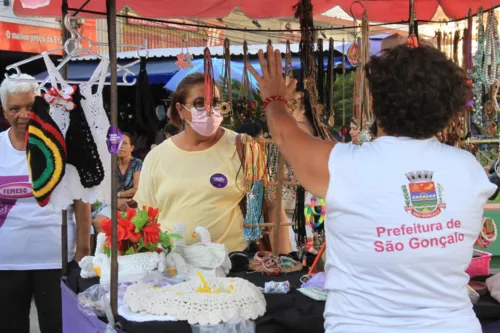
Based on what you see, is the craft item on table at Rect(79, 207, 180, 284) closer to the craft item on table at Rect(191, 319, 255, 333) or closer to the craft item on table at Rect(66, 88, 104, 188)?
the craft item on table at Rect(66, 88, 104, 188)

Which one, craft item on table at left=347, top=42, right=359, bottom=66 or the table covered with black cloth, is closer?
the table covered with black cloth

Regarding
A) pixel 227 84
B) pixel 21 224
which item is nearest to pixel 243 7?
pixel 227 84

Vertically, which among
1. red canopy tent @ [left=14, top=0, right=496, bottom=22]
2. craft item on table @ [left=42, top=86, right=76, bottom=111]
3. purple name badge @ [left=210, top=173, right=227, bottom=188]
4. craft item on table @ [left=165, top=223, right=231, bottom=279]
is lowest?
craft item on table @ [left=165, top=223, right=231, bottom=279]

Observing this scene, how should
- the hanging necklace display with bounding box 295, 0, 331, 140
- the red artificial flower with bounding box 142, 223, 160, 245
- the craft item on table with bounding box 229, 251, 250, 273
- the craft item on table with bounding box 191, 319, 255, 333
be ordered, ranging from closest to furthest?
the craft item on table with bounding box 191, 319, 255, 333 → the red artificial flower with bounding box 142, 223, 160, 245 → the hanging necklace display with bounding box 295, 0, 331, 140 → the craft item on table with bounding box 229, 251, 250, 273

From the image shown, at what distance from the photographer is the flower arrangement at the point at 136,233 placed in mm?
2227

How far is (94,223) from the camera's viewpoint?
13.8 ft

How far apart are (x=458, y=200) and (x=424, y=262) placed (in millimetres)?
166

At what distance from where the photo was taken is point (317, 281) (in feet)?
7.49

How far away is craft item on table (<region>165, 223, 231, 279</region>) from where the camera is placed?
91.8 inches

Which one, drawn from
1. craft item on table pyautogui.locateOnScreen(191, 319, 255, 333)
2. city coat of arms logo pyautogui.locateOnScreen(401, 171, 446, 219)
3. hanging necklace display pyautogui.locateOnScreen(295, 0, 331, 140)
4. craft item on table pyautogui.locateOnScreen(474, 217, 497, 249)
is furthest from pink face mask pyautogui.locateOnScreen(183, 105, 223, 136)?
city coat of arms logo pyautogui.locateOnScreen(401, 171, 446, 219)

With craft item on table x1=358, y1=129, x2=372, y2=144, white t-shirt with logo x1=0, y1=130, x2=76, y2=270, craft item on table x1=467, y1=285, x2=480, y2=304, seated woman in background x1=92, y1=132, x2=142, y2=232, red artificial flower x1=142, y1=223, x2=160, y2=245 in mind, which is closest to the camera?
craft item on table x1=467, y1=285, x2=480, y2=304

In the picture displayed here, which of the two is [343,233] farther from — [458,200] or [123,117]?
[123,117]

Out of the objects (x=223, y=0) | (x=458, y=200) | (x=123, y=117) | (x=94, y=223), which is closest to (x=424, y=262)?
(x=458, y=200)

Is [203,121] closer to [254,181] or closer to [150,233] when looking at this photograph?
[254,181]
